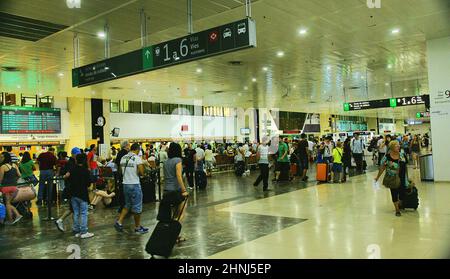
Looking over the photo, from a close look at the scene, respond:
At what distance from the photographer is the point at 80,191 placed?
643 cm

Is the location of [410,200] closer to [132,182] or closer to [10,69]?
[132,182]

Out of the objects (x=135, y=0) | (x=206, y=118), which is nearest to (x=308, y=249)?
(x=135, y=0)

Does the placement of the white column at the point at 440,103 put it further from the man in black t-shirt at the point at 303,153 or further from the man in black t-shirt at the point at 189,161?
the man in black t-shirt at the point at 189,161

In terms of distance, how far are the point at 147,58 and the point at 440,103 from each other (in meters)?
9.00

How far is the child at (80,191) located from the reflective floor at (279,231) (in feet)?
0.82

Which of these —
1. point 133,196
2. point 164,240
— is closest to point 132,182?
point 133,196

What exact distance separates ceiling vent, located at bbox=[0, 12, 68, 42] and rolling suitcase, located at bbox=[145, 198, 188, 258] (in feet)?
19.8

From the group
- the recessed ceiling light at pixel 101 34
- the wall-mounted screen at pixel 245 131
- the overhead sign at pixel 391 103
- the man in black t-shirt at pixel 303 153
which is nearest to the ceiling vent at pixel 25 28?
the recessed ceiling light at pixel 101 34

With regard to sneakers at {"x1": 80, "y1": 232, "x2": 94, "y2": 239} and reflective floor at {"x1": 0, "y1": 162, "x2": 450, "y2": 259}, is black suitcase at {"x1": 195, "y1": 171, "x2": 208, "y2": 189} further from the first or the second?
sneakers at {"x1": 80, "y1": 232, "x2": 94, "y2": 239}

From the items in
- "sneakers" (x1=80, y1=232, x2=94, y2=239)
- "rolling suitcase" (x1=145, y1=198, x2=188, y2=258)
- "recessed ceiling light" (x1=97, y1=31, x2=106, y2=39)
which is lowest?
"sneakers" (x1=80, y1=232, x2=94, y2=239)

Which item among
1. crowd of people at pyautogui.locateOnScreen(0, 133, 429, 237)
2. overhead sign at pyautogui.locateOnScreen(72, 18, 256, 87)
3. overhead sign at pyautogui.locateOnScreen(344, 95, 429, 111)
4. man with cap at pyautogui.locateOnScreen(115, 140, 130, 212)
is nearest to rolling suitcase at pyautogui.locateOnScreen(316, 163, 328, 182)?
crowd of people at pyautogui.locateOnScreen(0, 133, 429, 237)

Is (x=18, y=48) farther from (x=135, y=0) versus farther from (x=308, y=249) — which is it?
A: (x=308, y=249)

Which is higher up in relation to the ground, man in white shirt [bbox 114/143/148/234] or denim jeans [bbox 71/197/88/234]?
man in white shirt [bbox 114/143/148/234]

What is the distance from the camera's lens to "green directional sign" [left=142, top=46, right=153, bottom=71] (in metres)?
7.99
